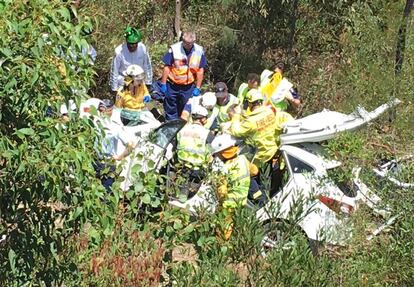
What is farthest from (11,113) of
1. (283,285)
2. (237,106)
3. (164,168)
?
(237,106)

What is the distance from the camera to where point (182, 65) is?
1149 cm

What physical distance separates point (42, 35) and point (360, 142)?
3.53 meters

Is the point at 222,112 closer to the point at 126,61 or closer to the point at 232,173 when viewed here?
the point at 126,61

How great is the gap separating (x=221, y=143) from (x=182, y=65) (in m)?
3.70

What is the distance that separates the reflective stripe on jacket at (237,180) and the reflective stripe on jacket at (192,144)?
285 mm

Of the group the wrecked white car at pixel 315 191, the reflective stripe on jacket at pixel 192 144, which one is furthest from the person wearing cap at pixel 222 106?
the wrecked white car at pixel 315 191

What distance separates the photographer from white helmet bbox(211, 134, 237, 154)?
7953 millimetres

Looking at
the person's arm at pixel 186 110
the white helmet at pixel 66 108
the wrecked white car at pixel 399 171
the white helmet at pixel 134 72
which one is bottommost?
the person's arm at pixel 186 110

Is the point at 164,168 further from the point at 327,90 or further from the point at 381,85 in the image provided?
the point at 327,90

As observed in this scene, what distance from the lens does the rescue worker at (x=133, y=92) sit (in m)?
10.4

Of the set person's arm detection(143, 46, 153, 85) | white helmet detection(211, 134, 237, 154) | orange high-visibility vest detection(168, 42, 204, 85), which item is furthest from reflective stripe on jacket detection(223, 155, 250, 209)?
person's arm detection(143, 46, 153, 85)

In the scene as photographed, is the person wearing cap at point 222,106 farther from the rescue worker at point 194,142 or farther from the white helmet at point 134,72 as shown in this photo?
the rescue worker at point 194,142

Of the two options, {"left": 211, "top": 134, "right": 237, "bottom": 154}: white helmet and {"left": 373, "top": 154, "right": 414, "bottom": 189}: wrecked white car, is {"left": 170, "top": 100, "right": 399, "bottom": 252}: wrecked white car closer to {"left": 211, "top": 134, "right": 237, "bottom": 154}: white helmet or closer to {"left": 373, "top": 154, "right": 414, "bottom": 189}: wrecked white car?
{"left": 373, "top": 154, "right": 414, "bottom": 189}: wrecked white car

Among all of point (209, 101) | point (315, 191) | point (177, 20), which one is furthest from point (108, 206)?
point (177, 20)
